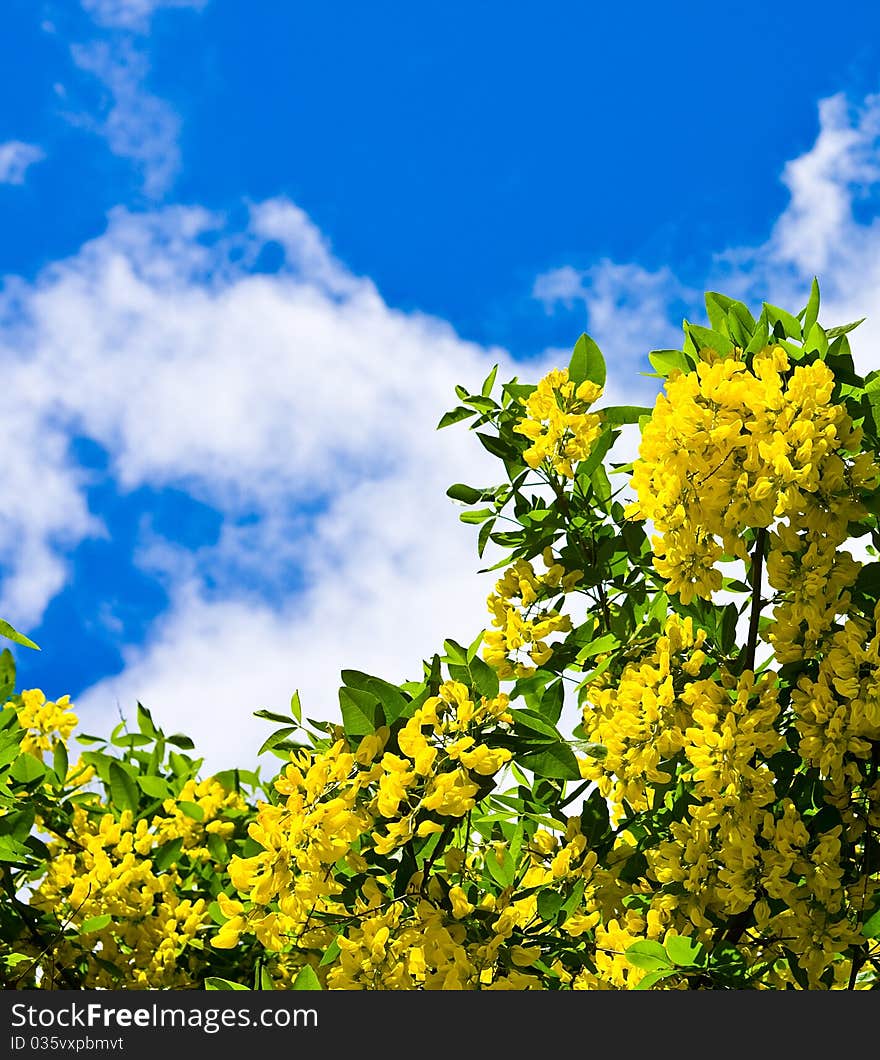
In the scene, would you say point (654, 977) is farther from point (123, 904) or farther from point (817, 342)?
point (123, 904)

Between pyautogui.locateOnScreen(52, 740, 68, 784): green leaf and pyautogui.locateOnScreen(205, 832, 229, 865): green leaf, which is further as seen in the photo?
pyautogui.locateOnScreen(52, 740, 68, 784): green leaf

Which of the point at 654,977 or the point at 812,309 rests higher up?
the point at 812,309

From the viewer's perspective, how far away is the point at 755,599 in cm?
223

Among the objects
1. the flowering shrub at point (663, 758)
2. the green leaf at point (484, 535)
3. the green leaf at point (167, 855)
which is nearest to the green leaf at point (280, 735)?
the flowering shrub at point (663, 758)

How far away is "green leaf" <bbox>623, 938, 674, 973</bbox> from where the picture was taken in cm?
201

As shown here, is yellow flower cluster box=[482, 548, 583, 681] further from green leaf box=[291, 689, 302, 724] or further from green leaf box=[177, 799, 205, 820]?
green leaf box=[177, 799, 205, 820]

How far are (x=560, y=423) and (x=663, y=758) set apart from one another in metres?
0.83

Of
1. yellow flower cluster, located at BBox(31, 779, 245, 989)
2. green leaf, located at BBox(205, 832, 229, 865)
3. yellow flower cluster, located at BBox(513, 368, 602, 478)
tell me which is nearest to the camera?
yellow flower cluster, located at BBox(513, 368, 602, 478)

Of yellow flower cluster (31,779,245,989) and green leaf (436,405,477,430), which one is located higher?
green leaf (436,405,477,430)

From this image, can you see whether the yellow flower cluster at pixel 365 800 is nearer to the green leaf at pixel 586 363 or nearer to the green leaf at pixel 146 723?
the green leaf at pixel 586 363

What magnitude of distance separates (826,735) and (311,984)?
115 cm

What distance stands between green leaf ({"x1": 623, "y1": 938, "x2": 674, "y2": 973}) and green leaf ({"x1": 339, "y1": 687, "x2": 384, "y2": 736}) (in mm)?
675

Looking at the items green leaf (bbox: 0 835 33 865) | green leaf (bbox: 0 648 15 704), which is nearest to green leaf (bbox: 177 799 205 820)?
green leaf (bbox: 0 648 15 704)

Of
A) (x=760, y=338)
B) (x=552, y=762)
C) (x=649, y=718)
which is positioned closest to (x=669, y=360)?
(x=760, y=338)
